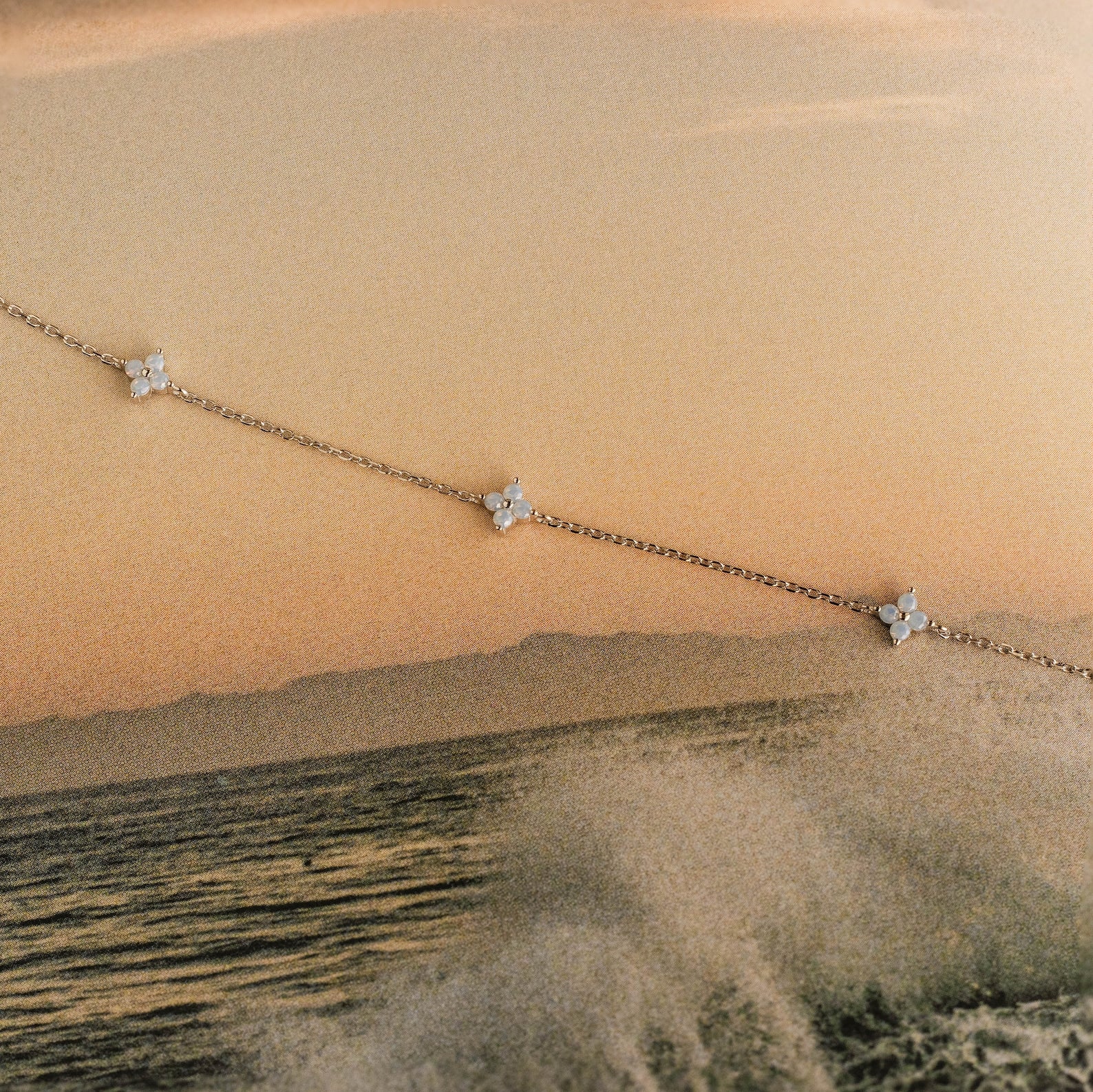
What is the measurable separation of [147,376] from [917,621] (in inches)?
32.8

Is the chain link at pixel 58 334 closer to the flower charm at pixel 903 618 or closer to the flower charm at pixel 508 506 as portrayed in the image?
the flower charm at pixel 508 506

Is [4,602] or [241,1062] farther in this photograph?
[4,602]

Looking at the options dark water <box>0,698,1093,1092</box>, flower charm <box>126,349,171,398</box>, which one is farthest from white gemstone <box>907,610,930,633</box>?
flower charm <box>126,349,171,398</box>

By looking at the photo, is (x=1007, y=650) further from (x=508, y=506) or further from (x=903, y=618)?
(x=508, y=506)

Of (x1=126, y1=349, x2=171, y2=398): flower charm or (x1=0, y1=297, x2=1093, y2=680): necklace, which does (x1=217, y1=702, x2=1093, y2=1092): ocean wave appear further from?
(x1=126, y1=349, x2=171, y2=398): flower charm

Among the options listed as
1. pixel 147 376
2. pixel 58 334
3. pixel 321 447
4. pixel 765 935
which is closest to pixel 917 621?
pixel 765 935

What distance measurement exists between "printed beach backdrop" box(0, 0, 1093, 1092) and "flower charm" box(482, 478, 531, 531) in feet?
0.07

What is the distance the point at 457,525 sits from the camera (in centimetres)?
99

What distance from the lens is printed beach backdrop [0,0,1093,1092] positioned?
0.79 metres

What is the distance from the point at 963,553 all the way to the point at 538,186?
0.60 meters

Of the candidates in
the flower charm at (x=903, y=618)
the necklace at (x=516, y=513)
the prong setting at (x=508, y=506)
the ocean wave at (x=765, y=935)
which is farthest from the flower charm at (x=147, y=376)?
the flower charm at (x=903, y=618)

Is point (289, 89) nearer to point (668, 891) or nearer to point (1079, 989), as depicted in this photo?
point (668, 891)

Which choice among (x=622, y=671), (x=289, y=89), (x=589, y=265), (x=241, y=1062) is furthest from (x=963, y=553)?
(x=289, y=89)

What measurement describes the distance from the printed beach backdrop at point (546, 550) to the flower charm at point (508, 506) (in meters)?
0.02
